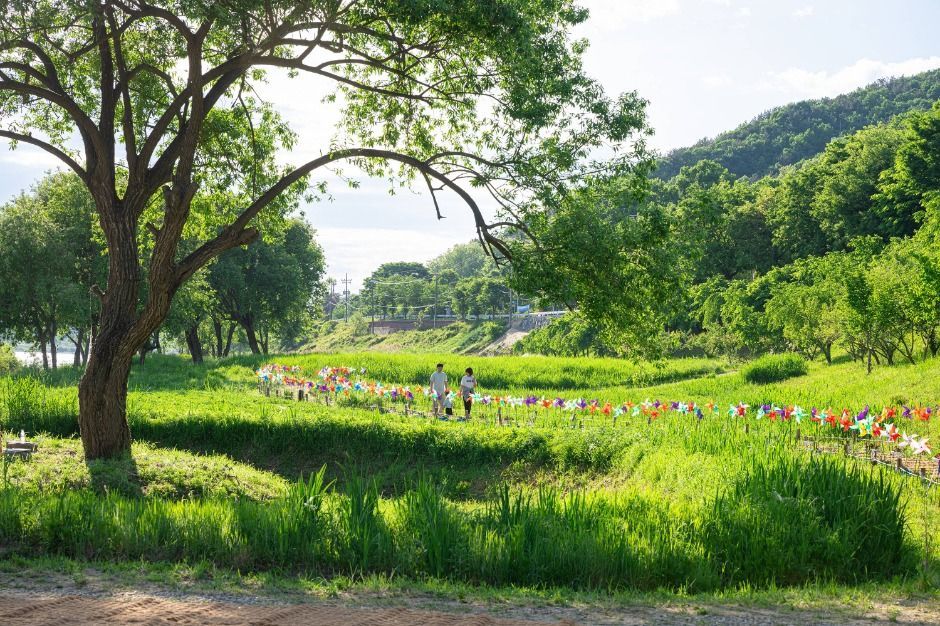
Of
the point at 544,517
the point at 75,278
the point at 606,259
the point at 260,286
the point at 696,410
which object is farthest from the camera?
the point at 260,286

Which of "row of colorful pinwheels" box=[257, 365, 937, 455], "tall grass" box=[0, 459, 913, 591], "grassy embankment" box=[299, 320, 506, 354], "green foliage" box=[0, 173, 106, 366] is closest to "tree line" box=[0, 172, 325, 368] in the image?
"green foliage" box=[0, 173, 106, 366]

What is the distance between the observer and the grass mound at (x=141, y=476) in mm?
10836

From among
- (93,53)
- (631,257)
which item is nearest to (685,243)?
(631,257)

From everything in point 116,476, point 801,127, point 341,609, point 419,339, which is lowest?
point 341,609

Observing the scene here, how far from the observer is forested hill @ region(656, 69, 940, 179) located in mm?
103562

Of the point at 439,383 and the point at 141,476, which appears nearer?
the point at 141,476

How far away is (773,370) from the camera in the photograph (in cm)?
2717

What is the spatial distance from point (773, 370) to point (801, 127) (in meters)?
96.8

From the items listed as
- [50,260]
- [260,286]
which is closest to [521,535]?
[50,260]

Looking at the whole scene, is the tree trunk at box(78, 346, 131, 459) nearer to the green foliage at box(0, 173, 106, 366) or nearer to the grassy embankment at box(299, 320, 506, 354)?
the green foliage at box(0, 173, 106, 366)

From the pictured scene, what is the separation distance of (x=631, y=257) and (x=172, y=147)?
8109 mm

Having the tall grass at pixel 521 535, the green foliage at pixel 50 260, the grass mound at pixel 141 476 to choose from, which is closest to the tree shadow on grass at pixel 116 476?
the grass mound at pixel 141 476

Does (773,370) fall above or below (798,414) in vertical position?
above

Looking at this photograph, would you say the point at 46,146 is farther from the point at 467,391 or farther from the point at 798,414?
the point at 798,414
